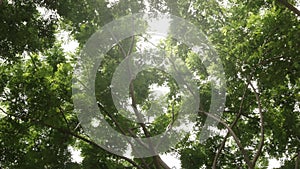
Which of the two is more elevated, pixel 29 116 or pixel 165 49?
pixel 165 49

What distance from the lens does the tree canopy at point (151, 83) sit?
9062 millimetres

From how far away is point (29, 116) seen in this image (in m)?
9.35

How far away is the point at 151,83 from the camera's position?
11867 mm

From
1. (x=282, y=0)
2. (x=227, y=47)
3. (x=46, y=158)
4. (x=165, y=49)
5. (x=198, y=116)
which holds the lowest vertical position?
(x=46, y=158)

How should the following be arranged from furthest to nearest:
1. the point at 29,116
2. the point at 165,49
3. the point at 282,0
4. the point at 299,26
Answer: the point at 165,49 → the point at 29,116 → the point at 299,26 → the point at 282,0

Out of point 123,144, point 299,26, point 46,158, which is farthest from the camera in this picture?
point 123,144

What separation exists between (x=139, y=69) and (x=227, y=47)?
291cm

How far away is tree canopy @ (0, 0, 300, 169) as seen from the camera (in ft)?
29.7

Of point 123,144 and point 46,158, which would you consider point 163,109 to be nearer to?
point 123,144

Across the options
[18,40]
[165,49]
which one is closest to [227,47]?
[165,49]

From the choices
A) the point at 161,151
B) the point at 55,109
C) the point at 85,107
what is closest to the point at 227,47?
the point at 161,151

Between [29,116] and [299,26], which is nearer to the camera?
[299,26]

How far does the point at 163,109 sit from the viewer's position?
12.3 meters

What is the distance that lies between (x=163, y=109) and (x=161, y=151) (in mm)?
1682
